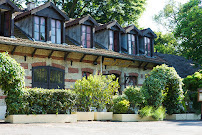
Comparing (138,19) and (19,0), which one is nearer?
(19,0)

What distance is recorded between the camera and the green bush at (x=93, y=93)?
1694 cm

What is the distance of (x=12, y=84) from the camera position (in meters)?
13.7

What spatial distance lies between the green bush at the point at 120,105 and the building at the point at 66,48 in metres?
3.62

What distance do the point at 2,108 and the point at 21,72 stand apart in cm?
399

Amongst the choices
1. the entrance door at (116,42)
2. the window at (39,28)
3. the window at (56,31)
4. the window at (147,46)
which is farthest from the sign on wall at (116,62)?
the window at (39,28)

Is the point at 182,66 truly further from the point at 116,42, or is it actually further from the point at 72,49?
the point at 72,49

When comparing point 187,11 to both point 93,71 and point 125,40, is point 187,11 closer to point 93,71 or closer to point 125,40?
point 125,40

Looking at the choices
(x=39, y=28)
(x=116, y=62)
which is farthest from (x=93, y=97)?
(x=116, y=62)

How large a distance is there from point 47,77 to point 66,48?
199 cm

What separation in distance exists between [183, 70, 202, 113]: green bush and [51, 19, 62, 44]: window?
8.85 meters

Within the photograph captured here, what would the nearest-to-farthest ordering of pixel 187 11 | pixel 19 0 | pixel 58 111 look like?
pixel 58 111
pixel 19 0
pixel 187 11

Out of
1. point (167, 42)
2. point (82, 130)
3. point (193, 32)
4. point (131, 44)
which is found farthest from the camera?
point (167, 42)

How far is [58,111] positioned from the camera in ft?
49.1

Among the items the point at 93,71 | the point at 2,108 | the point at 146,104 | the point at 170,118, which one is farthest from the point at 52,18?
the point at 170,118
